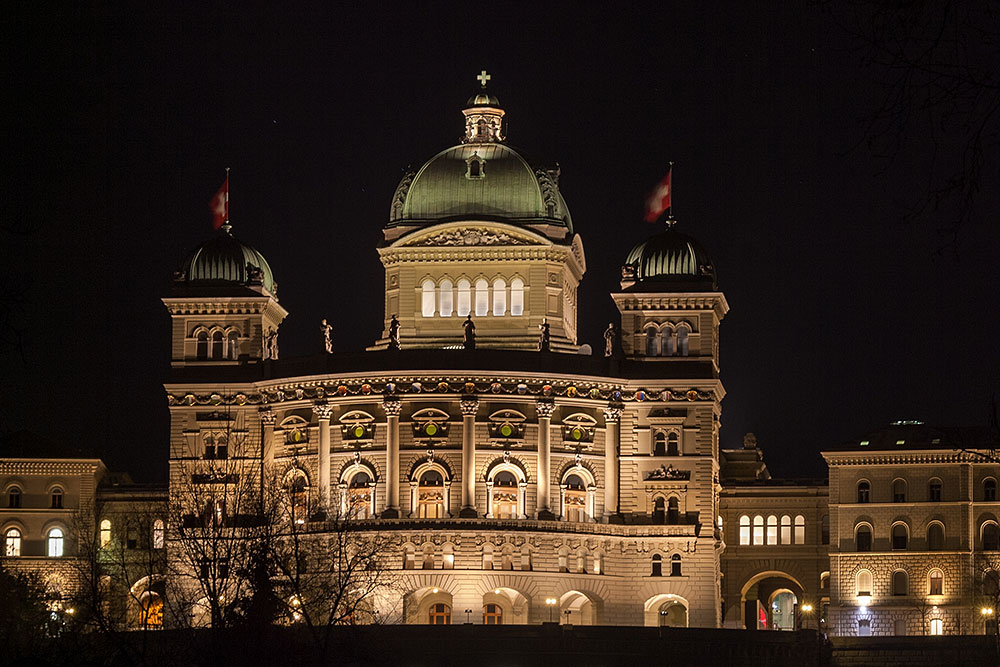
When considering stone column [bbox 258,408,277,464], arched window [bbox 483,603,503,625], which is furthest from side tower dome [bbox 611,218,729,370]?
stone column [bbox 258,408,277,464]

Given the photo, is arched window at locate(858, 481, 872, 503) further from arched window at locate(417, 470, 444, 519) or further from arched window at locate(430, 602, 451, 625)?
arched window at locate(430, 602, 451, 625)

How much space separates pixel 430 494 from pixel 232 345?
1584 centimetres

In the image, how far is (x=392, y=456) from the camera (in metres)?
121

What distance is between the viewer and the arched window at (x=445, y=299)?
130 metres

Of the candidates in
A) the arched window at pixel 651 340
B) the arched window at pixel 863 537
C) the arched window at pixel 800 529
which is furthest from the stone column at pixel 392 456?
the arched window at pixel 863 537

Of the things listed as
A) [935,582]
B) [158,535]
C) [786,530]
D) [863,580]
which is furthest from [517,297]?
[935,582]

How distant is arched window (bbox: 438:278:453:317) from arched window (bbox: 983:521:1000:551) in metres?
32.8

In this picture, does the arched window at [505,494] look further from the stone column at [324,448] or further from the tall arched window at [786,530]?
the tall arched window at [786,530]

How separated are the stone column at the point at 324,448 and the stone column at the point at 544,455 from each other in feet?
37.0

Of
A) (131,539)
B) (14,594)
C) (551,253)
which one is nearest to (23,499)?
(131,539)

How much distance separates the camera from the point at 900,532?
130250 millimetres

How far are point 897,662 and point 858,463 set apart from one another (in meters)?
32.1

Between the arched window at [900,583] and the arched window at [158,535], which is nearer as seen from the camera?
the arched window at [900,583]

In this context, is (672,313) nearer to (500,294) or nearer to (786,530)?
(500,294)
